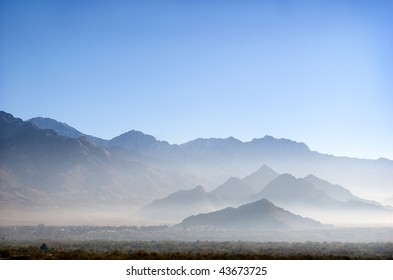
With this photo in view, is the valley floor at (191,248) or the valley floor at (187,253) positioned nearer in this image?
the valley floor at (187,253)

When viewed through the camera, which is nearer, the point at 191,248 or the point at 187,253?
the point at 187,253

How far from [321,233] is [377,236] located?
1013 inches

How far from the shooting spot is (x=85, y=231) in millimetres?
184250

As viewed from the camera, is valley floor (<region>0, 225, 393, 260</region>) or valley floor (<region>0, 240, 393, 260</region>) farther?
valley floor (<region>0, 225, 393, 260</region>)
